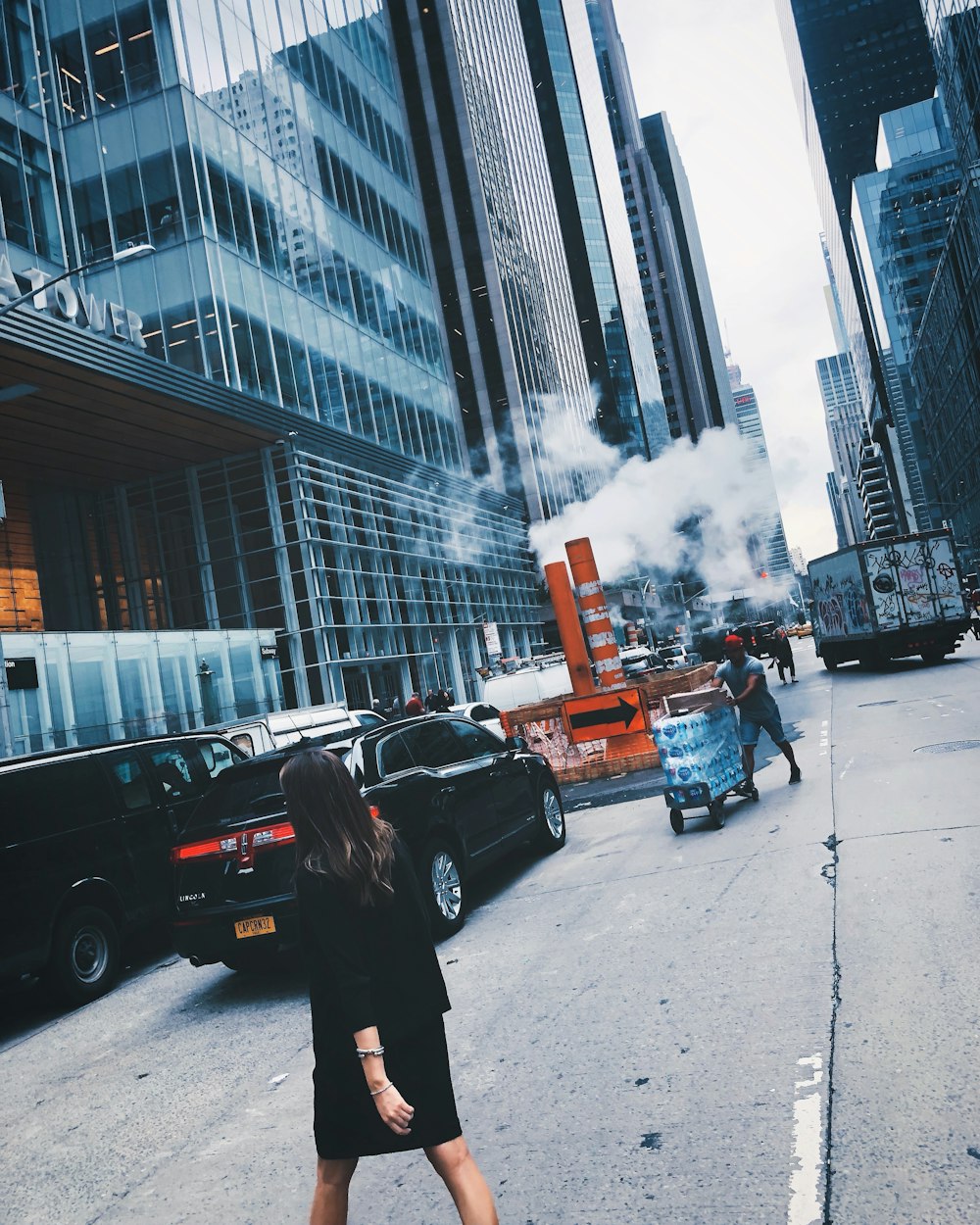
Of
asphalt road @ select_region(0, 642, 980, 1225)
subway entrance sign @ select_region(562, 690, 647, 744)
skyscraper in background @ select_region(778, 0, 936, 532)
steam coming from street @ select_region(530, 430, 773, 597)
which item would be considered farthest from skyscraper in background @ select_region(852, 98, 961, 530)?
asphalt road @ select_region(0, 642, 980, 1225)

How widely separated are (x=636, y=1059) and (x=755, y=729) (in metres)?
6.29

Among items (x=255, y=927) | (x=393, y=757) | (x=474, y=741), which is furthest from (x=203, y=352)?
(x=255, y=927)

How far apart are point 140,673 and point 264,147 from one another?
16.9m

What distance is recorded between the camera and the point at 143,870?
854 cm

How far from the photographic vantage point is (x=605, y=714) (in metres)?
14.7

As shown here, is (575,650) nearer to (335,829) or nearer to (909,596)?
(909,596)

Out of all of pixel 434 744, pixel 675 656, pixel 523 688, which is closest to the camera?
pixel 434 744

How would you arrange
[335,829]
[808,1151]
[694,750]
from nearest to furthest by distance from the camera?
[335,829] < [808,1151] < [694,750]

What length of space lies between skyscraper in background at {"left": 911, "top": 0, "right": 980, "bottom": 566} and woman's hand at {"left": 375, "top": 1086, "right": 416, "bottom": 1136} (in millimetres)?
52778

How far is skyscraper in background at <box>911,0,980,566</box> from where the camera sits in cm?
5734

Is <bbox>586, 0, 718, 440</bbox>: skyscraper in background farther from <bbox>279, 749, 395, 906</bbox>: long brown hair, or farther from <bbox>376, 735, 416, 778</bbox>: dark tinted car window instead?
<bbox>279, 749, 395, 906</bbox>: long brown hair

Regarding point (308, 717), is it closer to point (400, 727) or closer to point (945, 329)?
point (400, 727)

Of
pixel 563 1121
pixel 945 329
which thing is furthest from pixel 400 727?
pixel 945 329

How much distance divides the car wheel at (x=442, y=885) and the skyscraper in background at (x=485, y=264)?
53084 mm
